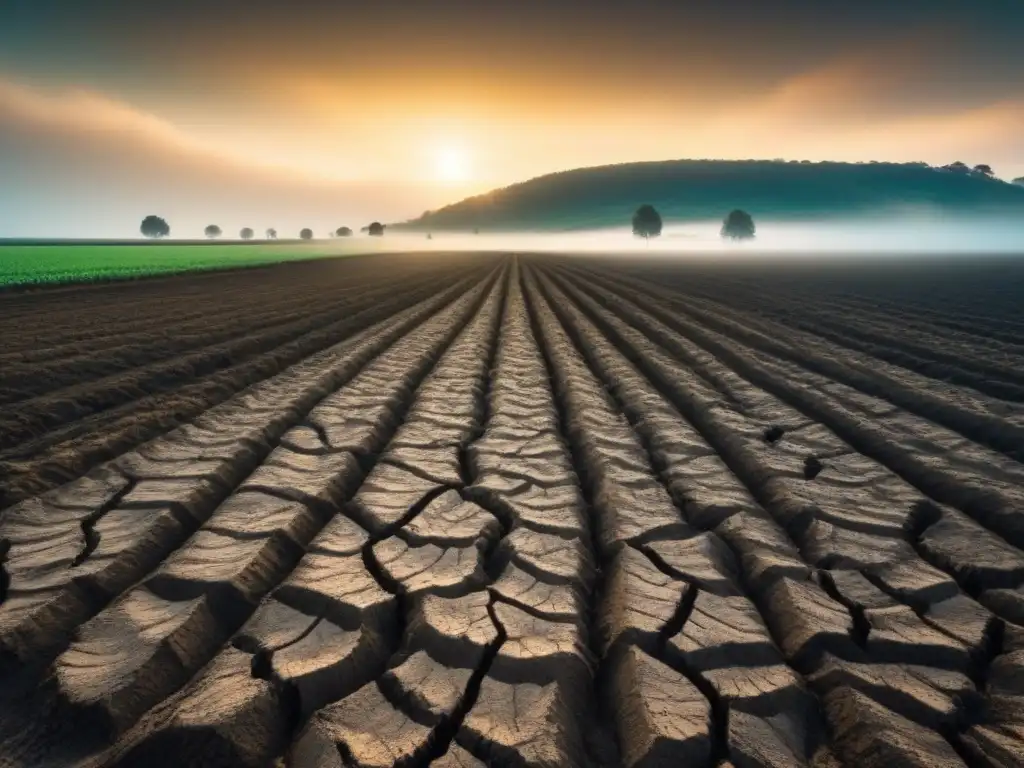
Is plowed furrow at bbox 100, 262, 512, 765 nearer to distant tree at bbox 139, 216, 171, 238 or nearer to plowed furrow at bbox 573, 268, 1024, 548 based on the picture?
plowed furrow at bbox 573, 268, 1024, 548

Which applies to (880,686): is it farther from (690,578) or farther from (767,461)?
(767,461)

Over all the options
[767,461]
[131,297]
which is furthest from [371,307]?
[767,461]

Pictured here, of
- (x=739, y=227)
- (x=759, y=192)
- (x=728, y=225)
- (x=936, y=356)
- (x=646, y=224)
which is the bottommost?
(x=936, y=356)

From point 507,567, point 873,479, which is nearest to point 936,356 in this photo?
point 873,479

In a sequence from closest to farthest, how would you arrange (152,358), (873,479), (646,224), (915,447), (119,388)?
(873,479), (915,447), (119,388), (152,358), (646,224)

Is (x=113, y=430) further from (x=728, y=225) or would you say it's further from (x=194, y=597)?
(x=728, y=225)

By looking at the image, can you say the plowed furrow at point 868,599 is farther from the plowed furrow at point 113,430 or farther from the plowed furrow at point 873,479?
the plowed furrow at point 113,430

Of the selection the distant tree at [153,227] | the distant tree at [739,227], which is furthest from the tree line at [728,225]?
the distant tree at [153,227]

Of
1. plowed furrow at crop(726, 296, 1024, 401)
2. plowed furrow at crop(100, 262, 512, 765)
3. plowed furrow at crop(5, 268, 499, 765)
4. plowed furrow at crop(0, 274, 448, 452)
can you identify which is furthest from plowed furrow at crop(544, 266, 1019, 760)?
plowed furrow at crop(0, 274, 448, 452)
